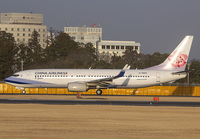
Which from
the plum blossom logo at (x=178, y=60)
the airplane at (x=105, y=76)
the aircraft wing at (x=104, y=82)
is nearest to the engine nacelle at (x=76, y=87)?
the airplane at (x=105, y=76)

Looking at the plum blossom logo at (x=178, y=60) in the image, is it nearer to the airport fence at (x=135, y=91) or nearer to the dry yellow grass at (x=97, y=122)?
the airport fence at (x=135, y=91)

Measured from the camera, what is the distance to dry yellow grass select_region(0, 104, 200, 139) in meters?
22.5

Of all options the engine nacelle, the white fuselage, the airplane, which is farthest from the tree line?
the engine nacelle

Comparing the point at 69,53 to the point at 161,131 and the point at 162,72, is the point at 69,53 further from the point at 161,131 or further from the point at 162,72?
the point at 161,131

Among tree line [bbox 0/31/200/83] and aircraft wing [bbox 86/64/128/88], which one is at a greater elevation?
tree line [bbox 0/31/200/83]

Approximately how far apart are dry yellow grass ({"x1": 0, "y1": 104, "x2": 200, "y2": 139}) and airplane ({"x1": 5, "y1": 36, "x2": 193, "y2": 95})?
19.6 metres

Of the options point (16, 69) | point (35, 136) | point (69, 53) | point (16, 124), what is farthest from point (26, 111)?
point (69, 53)

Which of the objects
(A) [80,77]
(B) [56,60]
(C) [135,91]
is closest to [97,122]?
(A) [80,77]

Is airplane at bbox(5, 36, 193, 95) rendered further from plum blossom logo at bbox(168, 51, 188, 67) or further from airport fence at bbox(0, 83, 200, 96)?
airport fence at bbox(0, 83, 200, 96)

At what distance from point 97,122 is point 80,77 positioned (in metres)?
29.1

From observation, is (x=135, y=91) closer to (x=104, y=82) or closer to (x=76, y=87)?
(x=104, y=82)

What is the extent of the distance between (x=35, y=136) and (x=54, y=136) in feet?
3.23

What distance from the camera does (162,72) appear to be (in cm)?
5675

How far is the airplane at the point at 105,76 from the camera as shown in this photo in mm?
54750
